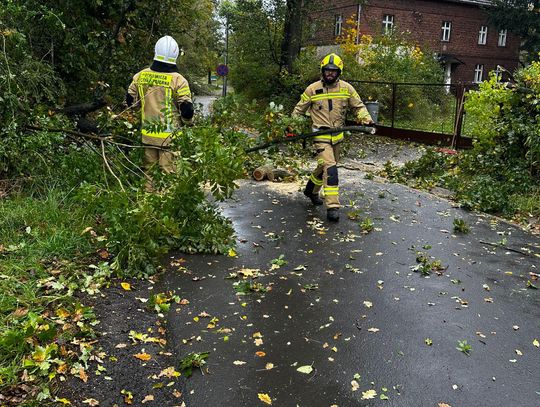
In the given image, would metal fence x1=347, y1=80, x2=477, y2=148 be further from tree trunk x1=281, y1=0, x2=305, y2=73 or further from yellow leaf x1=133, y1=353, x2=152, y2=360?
yellow leaf x1=133, y1=353, x2=152, y2=360

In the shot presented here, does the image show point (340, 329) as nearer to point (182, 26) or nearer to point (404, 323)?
point (404, 323)

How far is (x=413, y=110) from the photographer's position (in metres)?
17.1

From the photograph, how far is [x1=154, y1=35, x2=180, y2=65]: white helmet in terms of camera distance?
5.71 metres

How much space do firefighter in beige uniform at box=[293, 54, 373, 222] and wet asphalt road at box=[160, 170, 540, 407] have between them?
551 millimetres

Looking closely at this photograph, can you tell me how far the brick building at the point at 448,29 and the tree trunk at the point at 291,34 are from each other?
8.42 metres

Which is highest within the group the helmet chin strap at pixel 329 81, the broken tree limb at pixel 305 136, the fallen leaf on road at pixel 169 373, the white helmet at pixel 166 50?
the white helmet at pixel 166 50

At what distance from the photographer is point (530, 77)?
8.22 meters

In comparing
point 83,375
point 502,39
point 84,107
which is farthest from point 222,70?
point 83,375

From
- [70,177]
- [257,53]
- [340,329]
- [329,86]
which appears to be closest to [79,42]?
[70,177]

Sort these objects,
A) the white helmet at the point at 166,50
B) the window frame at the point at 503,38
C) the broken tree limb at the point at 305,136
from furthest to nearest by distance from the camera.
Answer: the window frame at the point at 503,38 → the broken tree limb at the point at 305,136 → the white helmet at the point at 166,50

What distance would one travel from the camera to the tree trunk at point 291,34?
1734 centimetres

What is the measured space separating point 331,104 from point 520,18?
28.5 meters

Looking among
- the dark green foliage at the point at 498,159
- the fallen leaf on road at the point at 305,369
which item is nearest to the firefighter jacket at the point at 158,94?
the fallen leaf on road at the point at 305,369

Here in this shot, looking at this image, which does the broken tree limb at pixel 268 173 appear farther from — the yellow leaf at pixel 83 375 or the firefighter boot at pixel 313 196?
the yellow leaf at pixel 83 375
